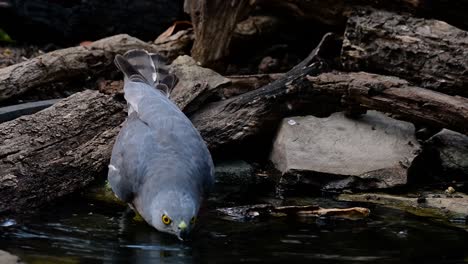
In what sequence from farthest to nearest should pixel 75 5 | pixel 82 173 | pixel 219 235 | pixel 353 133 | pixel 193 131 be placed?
pixel 75 5 < pixel 353 133 < pixel 82 173 < pixel 193 131 < pixel 219 235

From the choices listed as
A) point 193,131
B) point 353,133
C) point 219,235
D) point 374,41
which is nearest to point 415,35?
point 374,41

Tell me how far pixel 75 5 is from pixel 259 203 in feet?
13.0

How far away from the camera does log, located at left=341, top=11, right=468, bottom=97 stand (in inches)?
276

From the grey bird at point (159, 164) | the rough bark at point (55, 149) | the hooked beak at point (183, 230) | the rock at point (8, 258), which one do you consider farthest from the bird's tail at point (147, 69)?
the rock at point (8, 258)

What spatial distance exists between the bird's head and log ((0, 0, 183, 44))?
14.9 feet

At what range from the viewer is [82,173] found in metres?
6.22

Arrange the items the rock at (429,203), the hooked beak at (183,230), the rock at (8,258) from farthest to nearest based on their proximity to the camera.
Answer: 1. the rock at (429,203)
2. the hooked beak at (183,230)
3. the rock at (8,258)

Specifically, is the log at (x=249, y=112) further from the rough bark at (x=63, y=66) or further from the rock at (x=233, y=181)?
the rough bark at (x=63, y=66)

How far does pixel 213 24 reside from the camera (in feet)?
26.2

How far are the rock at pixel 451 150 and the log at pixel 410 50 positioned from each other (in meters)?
0.40

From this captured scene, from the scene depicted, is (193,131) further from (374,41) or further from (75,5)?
(75,5)

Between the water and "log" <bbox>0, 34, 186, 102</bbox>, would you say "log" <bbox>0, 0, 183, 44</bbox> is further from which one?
the water

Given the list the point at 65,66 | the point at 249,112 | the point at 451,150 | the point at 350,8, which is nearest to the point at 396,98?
the point at 451,150

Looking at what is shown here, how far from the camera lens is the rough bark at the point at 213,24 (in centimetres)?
788
